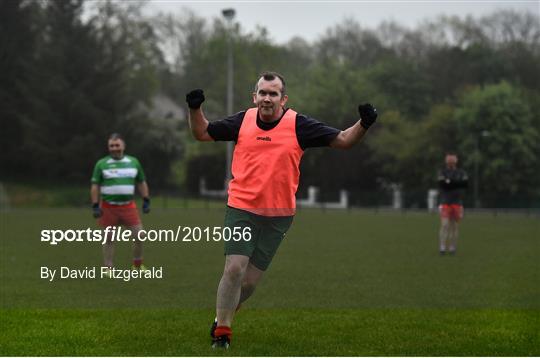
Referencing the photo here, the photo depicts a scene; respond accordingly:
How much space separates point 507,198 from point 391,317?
4579 centimetres

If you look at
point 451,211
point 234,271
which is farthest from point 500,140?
point 234,271

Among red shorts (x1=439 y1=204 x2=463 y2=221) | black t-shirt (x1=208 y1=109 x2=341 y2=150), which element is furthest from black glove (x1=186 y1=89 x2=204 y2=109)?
red shorts (x1=439 y1=204 x2=463 y2=221)

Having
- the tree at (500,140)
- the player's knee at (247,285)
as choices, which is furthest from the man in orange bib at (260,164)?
the tree at (500,140)

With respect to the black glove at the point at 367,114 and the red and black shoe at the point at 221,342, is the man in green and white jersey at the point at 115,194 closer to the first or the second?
the red and black shoe at the point at 221,342

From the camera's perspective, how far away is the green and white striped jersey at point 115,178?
1288 centimetres

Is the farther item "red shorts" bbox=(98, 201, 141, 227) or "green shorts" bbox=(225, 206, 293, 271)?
"red shorts" bbox=(98, 201, 141, 227)

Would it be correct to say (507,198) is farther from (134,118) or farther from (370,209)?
(134,118)

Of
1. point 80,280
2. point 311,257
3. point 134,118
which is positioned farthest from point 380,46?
point 80,280

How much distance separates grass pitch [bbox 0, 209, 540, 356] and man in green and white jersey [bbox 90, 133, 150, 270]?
2.66 feet

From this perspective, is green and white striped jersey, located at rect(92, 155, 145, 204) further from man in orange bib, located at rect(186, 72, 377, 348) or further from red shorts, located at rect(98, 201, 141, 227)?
man in orange bib, located at rect(186, 72, 377, 348)

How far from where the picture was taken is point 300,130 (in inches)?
281

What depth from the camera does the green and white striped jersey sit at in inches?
507

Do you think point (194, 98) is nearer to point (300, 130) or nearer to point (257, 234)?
point (300, 130)

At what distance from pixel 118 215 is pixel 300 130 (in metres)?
6.49
